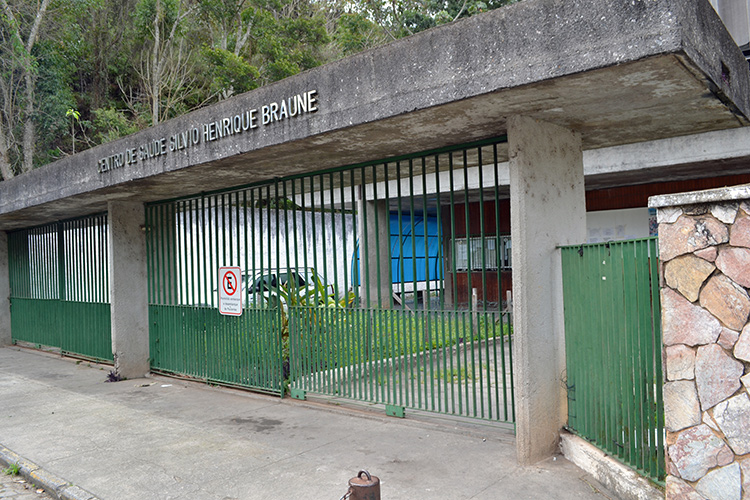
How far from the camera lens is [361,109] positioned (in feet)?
17.1

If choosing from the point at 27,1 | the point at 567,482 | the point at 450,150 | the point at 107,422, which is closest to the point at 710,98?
the point at 450,150

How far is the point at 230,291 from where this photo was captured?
26.3 feet

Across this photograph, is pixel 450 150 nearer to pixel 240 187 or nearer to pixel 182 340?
pixel 240 187

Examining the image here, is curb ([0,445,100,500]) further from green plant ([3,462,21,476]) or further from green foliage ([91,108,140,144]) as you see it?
green foliage ([91,108,140,144])

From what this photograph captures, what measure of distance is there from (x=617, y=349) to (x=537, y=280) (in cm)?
100

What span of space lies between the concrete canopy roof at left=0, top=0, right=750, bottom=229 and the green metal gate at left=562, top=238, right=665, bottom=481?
1.15 metres

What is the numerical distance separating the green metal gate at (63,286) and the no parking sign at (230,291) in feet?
11.5

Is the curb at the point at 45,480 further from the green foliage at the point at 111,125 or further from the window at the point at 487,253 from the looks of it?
the green foliage at the point at 111,125

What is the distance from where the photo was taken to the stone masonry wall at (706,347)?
10.4 ft

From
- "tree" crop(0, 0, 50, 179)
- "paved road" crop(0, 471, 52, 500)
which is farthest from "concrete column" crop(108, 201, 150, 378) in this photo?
"tree" crop(0, 0, 50, 179)

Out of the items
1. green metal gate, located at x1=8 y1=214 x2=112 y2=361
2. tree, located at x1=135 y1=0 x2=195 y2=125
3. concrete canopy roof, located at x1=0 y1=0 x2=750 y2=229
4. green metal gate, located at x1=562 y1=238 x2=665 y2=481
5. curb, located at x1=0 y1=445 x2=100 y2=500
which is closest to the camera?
concrete canopy roof, located at x1=0 y1=0 x2=750 y2=229

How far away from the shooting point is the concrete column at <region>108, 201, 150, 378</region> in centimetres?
960

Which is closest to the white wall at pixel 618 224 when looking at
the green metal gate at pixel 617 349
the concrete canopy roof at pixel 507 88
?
the concrete canopy roof at pixel 507 88

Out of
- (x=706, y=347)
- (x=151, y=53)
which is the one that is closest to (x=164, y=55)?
(x=151, y=53)
